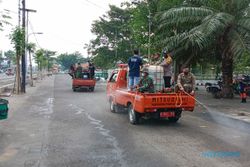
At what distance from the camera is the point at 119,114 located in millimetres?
15695

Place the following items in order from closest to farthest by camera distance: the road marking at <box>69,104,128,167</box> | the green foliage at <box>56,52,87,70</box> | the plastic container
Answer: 1. the road marking at <box>69,104,128,167</box>
2. the plastic container
3. the green foliage at <box>56,52,87,70</box>

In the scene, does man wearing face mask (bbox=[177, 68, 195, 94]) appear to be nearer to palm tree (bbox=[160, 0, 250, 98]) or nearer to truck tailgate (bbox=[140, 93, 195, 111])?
truck tailgate (bbox=[140, 93, 195, 111])

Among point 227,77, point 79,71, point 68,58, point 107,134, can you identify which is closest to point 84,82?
point 79,71

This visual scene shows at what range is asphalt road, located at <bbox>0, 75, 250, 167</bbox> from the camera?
7.78m

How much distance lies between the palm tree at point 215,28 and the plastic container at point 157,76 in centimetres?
608

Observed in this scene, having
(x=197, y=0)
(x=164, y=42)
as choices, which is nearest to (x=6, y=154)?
(x=164, y=42)

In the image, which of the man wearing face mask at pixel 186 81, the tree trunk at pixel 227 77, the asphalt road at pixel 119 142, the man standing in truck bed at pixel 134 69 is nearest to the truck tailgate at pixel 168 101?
the asphalt road at pixel 119 142

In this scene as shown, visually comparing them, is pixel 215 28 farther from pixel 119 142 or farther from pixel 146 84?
pixel 119 142

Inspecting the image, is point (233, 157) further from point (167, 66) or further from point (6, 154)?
point (167, 66)

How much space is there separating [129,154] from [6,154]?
2671mm

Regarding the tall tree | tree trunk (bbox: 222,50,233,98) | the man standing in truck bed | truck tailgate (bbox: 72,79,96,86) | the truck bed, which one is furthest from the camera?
the tall tree

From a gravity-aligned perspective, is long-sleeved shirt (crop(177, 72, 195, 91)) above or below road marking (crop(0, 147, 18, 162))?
above

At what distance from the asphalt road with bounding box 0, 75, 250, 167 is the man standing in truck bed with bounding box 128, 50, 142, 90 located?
56.4 inches

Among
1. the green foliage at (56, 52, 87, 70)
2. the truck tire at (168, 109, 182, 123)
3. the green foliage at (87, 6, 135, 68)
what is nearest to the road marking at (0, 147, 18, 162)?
the truck tire at (168, 109, 182, 123)
